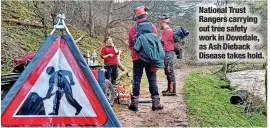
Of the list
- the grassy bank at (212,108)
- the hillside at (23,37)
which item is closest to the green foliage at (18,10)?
the hillside at (23,37)

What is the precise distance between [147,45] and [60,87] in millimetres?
1568

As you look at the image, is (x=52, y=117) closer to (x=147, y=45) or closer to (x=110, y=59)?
(x=147, y=45)

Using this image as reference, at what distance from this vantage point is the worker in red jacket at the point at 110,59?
5656 millimetres

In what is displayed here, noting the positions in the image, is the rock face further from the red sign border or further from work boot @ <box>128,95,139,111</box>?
the red sign border

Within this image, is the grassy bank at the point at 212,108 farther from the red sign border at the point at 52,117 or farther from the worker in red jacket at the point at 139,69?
the red sign border at the point at 52,117

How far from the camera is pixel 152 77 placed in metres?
4.51

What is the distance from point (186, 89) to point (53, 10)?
1837 millimetres

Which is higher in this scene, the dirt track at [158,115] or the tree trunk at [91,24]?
the tree trunk at [91,24]

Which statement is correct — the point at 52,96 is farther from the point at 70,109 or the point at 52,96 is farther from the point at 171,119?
the point at 171,119

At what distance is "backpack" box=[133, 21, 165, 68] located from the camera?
13.8 ft

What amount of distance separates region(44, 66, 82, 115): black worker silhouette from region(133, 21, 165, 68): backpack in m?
1.54

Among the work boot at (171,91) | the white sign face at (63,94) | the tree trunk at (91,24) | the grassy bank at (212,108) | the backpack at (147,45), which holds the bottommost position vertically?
the grassy bank at (212,108)

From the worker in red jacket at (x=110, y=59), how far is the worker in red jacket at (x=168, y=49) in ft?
2.19

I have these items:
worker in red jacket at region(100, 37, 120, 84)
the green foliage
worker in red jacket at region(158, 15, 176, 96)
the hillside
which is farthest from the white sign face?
the green foliage
